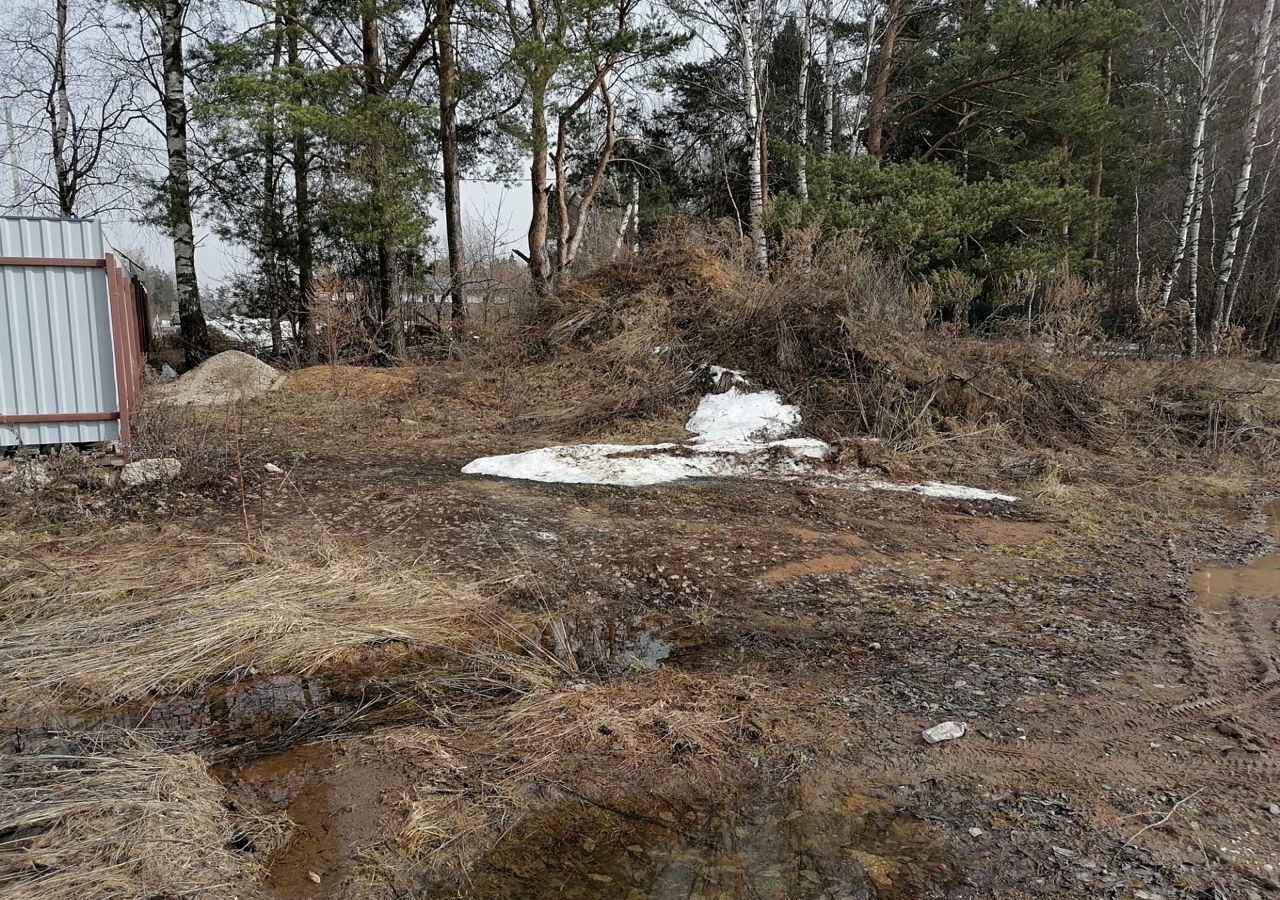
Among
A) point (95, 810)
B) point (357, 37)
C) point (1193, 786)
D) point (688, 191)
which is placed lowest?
point (1193, 786)

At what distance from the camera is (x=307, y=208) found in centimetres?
1725

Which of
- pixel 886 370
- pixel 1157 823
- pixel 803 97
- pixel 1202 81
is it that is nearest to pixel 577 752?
pixel 1157 823

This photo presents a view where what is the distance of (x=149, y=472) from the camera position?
6801mm

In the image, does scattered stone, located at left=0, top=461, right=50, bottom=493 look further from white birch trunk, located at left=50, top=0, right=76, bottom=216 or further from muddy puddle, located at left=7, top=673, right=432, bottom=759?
white birch trunk, located at left=50, top=0, right=76, bottom=216

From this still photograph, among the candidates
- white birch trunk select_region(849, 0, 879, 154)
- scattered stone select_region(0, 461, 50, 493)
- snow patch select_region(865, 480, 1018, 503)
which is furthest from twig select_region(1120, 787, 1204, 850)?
white birch trunk select_region(849, 0, 879, 154)

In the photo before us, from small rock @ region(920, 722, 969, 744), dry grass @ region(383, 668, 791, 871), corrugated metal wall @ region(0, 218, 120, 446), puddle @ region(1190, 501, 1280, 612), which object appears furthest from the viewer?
corrugated metal wall @ region(0, 218, 120, 446)

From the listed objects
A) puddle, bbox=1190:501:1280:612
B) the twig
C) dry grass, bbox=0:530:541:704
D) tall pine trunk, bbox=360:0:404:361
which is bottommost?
the twig

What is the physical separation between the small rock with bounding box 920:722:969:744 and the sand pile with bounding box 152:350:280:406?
1114 cm

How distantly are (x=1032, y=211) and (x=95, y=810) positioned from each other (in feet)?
59.8

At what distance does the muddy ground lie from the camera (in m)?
2.59

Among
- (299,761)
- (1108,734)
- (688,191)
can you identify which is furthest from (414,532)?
(688,191)

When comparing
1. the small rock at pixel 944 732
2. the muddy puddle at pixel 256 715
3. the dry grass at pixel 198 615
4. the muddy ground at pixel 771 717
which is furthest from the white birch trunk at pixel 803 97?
the muddy puddle at pixel 256 715

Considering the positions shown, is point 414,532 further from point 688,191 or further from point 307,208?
point 688,191

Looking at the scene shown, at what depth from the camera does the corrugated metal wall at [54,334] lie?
259 inches
